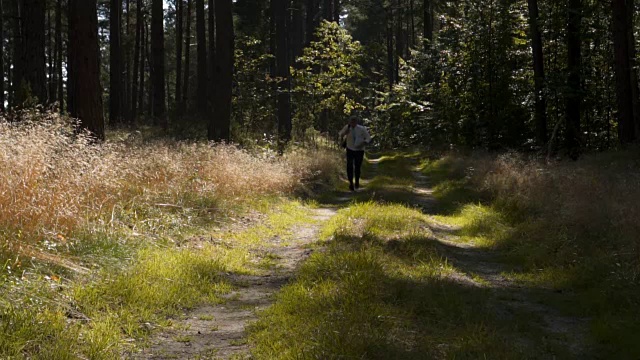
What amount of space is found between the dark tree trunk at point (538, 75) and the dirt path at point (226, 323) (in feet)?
46.5

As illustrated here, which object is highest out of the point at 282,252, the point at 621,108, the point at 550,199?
the point at 621,108

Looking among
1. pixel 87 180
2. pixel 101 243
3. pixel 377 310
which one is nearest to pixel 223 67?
pixel 87 180

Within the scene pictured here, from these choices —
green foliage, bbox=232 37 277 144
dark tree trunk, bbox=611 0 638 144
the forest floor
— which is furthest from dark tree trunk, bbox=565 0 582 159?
green foliage, bbox=232 37 277 144

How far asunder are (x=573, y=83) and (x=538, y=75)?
5.71 feet

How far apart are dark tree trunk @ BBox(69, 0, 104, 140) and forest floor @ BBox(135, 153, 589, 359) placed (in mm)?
5647

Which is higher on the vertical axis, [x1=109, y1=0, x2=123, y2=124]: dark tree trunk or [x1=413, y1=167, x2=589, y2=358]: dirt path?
[x1=109, y1=0, x2=123, y2=124]: dark tree trunk

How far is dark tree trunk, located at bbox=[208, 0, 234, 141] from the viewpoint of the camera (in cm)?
1830

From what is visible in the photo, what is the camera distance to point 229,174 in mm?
11820

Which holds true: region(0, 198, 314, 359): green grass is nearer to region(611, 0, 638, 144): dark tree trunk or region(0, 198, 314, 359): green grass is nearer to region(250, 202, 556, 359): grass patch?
region(250, 202, 556, 359): grass patch

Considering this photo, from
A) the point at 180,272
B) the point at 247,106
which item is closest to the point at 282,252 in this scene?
the point at 180,272

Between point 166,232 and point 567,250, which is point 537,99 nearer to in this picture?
point 567,250

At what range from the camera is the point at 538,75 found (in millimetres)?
19844

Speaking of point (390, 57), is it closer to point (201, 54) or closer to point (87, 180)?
point (201, 54)

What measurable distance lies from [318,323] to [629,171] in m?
10.3
